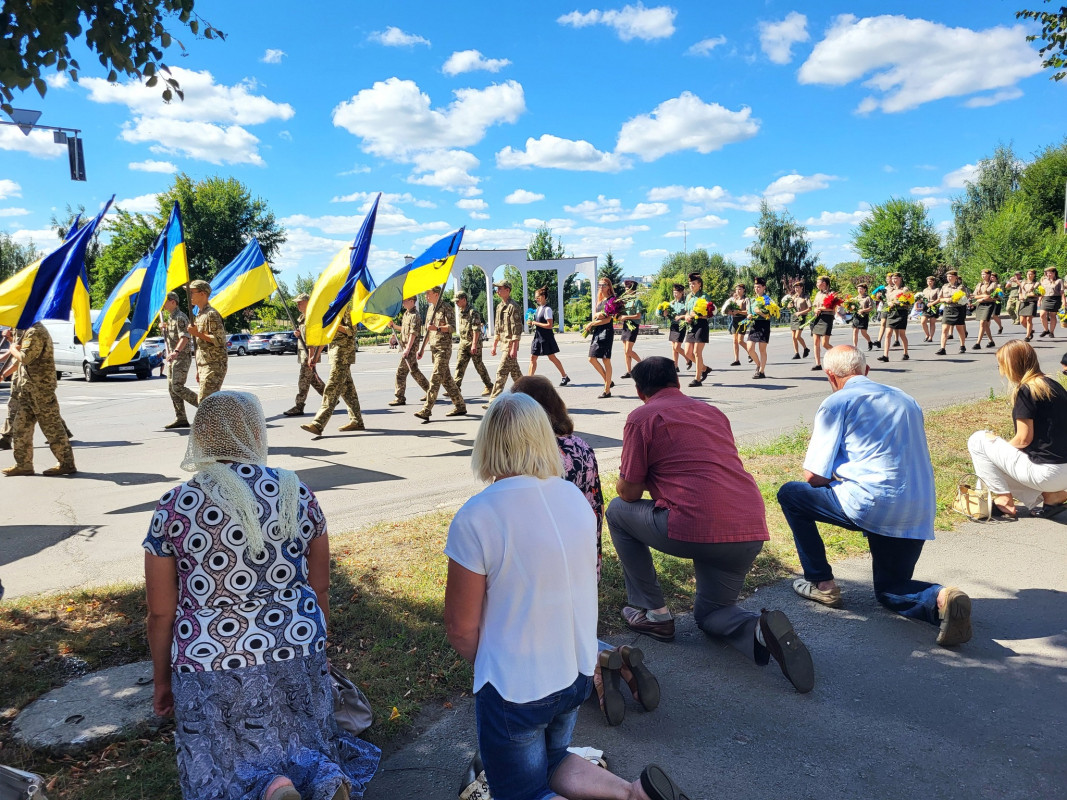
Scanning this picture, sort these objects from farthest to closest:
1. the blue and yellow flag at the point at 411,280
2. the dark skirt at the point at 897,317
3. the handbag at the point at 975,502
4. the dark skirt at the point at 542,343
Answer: the dark skirt at the point at 897,317, the dark skirt at the point at 542,343, the blue and yellow flag at the point at 411,280, the handbag at the point at 975,502

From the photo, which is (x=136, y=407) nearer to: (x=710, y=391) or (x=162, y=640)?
(x=710, y=391)

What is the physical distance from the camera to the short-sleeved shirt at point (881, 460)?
400 centimetres

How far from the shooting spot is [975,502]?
19.3 ft

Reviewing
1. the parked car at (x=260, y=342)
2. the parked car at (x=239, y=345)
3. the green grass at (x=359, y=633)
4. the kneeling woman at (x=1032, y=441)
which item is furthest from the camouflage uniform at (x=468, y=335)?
the parked car at (x=239, y=345)

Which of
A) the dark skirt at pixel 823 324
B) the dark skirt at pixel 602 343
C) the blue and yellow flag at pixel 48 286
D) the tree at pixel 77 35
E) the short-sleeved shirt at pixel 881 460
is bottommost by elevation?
the short-sleeved shirt at pixel 881 460

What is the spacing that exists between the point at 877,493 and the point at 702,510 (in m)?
1.15

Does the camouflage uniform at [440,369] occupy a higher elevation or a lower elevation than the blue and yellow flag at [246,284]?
lower

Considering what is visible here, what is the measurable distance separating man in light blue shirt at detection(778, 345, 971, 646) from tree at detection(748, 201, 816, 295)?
71.8 m

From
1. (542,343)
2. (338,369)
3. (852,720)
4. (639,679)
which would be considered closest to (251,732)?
(639,679)

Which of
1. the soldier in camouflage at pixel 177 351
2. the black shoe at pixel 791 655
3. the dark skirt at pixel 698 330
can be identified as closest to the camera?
the black shoe at pixel 791 655

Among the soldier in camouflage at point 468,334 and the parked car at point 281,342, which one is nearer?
the soldier in camouflage at point 468,334

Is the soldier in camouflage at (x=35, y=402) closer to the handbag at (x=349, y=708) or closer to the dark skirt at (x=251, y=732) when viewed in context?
the handbag at (x=349, y=708)

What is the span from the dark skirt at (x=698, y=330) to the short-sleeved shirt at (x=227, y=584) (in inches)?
494

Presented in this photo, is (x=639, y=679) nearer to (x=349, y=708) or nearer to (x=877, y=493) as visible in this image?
(x=349, y=708)
